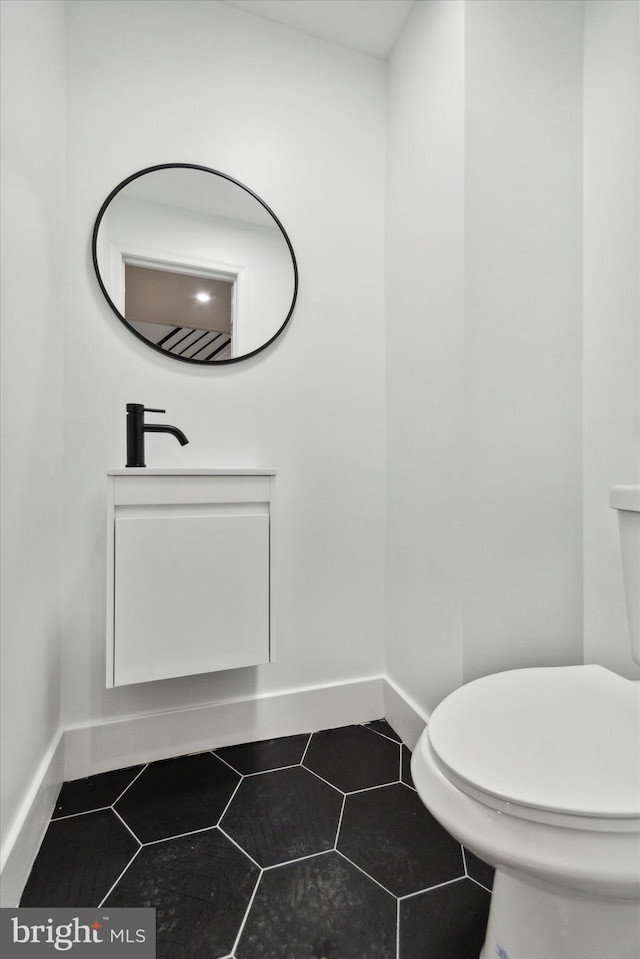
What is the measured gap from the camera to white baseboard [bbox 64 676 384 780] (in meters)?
1.30

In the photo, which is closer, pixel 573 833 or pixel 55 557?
pixel 573 833

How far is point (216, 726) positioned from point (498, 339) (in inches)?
53.9

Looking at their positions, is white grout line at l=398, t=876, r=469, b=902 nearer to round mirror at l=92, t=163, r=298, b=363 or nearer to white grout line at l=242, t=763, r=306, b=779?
white grout line at l=242, t=763, r=306, b=779

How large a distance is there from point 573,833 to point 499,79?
5.34 ft

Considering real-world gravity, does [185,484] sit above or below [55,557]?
above

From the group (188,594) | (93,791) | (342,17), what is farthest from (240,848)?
(342,17)

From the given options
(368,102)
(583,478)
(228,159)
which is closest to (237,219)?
(228,159)

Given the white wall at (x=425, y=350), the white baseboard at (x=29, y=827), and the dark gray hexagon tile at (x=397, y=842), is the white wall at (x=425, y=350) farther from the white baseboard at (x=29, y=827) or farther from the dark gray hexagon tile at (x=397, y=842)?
the white baseboard at (x=29, y=827)

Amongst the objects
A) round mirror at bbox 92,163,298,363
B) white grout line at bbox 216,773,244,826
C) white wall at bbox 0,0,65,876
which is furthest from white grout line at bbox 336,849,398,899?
round mirror at bbox 92,163,298,363

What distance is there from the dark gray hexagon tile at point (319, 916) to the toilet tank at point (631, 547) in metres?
0.72

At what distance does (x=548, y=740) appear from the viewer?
29.6 inches

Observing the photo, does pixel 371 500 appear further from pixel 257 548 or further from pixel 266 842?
pixel 266 842

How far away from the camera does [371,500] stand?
5.26 feet

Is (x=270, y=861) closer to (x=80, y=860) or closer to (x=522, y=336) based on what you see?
(x=80, y=860)
